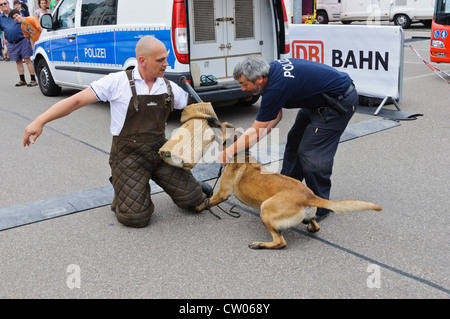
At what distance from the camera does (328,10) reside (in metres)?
23.6

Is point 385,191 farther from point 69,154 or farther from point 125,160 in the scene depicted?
point 69,154

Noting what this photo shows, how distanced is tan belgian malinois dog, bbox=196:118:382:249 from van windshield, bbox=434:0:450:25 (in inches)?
304

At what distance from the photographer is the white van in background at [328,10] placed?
76.5 feet

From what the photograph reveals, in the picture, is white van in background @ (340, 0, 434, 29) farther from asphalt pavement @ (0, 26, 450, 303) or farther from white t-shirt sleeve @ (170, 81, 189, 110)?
white t-shirt sleeve @ (170, 81, 189, 110)

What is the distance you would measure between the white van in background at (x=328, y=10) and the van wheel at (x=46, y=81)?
1716 centimetres

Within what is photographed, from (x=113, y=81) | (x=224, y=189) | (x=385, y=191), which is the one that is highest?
(x=113, y=81)

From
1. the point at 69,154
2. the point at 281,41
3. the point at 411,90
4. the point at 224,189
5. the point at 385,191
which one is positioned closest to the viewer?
the point at 224,189

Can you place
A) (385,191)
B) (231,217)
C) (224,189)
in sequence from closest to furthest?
(224,189), (231,217), (385,191)

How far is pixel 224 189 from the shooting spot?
3.82m

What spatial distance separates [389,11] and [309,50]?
15.0 meters

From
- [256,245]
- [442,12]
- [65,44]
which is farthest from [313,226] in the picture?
[442,12]

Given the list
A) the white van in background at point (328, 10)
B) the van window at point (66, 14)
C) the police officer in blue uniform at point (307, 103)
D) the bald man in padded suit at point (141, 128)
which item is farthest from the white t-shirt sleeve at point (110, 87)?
the white van in background at point (328, 10)
